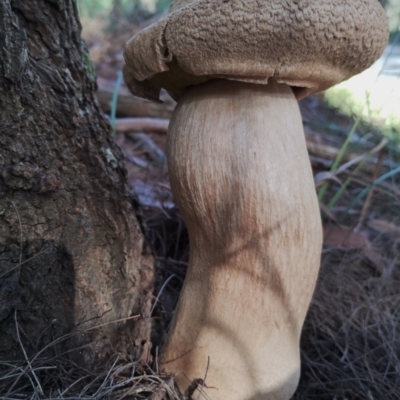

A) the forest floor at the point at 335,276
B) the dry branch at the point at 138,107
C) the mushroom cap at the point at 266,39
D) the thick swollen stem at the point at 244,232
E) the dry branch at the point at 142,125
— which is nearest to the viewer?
the mushroom cap at the point at 266,39

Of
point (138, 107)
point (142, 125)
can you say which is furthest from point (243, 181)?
point (138, 107)

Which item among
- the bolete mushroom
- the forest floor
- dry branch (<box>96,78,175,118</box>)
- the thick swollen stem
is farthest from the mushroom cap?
dry branch (<box>96,78,175,118</box>)

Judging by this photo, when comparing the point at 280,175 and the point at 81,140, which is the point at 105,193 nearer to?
the point at 81,140

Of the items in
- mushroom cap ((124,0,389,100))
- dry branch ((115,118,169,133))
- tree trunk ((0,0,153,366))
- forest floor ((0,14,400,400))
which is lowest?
forest floor ((0,14,400,400))

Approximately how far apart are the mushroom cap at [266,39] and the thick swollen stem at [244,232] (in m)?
0.13

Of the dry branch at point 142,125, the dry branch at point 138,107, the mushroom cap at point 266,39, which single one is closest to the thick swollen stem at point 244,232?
the mushroom cap at point 266,39

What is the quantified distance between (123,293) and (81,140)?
1.76 feet

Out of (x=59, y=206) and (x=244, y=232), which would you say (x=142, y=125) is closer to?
(x=59, y=206)

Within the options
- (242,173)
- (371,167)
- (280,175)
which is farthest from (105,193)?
(371,167)

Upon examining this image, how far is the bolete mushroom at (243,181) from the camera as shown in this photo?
0.97m

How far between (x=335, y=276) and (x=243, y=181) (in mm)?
1086

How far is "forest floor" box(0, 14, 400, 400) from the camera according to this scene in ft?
4.39

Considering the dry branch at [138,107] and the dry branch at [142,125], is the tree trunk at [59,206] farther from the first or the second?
the dry branch at [138,107]

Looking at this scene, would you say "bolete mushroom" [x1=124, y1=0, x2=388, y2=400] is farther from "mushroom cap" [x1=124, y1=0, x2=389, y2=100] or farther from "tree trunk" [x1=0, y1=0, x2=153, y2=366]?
"tree trunk" [x1=0, y1=0, x2=153, y2=366]
